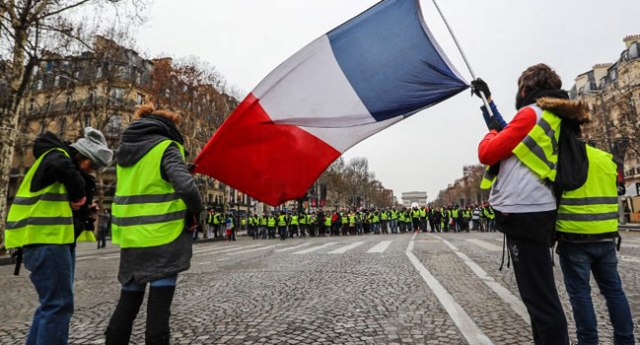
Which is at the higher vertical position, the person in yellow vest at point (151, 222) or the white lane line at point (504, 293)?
the person in yellow vest at point (151, 222)

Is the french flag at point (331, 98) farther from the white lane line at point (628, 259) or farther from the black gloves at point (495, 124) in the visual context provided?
the white lane line at point (628, 259)

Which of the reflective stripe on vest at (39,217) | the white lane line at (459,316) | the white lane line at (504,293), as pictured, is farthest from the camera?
the white lane line at (504,293)

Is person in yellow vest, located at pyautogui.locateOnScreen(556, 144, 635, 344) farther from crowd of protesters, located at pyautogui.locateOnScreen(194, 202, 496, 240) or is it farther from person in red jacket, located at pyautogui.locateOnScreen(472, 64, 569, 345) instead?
crowd of protesters, located at pyautogui.locateOnScreen(194, 202, 496, 240)

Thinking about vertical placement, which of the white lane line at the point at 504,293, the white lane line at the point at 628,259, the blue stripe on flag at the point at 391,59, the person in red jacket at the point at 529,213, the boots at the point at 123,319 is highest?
the blue stripe on flag at the point at 391,59

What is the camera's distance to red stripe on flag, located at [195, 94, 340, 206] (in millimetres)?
3230

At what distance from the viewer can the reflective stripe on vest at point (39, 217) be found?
2.61 m

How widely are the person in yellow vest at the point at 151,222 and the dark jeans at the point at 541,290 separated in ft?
5.95

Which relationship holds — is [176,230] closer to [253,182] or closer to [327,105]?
[253,182]

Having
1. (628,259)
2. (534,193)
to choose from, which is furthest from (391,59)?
(628,259)

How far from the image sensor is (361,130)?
3686mm

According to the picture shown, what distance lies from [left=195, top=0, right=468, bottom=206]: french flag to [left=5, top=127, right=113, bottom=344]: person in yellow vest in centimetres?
101

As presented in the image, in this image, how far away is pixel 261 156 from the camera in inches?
132

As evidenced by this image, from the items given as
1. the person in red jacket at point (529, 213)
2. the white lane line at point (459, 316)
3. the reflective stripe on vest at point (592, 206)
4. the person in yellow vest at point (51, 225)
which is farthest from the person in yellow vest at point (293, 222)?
the person in red jacket at point (529, 213)

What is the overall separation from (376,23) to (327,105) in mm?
861
